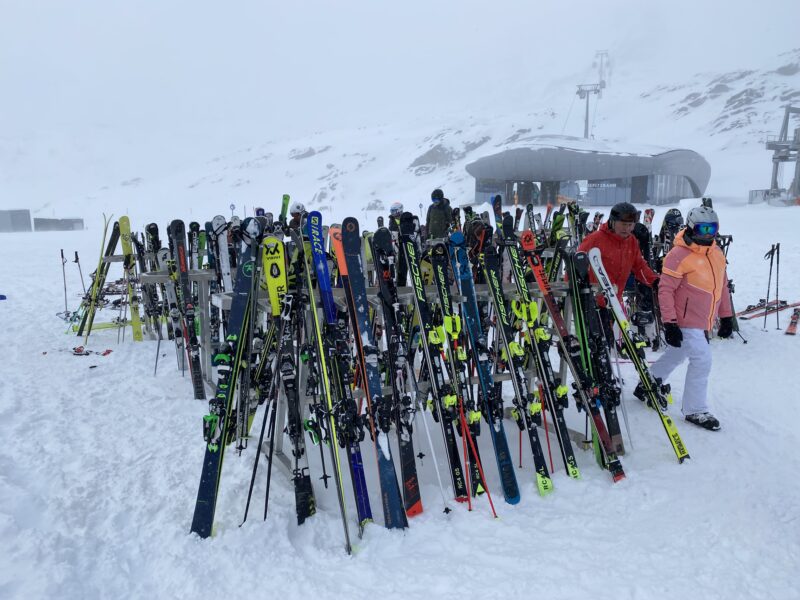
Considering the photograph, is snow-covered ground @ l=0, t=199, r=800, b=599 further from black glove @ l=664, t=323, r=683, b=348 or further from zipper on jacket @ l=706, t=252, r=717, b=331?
zipper on jacket @ l=706, t=252, r=717, b=331

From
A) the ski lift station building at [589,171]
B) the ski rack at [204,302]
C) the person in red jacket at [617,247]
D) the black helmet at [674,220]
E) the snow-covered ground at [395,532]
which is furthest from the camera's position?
the ski lift station building at [589,171]

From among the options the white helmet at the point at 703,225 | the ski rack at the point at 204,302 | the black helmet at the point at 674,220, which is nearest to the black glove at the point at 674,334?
the white helmet at the point at 703,225

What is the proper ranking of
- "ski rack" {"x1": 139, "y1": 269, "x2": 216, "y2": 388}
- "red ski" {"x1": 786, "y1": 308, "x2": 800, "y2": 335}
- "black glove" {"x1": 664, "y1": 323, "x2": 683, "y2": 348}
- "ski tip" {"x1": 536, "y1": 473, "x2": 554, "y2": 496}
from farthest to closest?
"red ski" {"x1": 786, "y1": 308, "x2": 800, "y2": 335} → "ski rack" {"x1": 139, "y1": 269, "x2": 216, "y2": 388} → "black glove" {"x1": 664, "y1": 323, "x2": 683, "y2": 348} → "ski tip" {"x1": 536, "y1": 473, "x2": 554, "y2": 496}

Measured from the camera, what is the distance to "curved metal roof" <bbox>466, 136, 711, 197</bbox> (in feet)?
107

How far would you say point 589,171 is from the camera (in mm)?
33000

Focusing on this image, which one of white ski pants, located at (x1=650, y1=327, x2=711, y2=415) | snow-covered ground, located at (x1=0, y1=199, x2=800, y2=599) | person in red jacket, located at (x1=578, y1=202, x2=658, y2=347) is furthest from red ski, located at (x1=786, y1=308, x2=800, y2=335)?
person in red jacket, located at (x1=578, y1=202, x2=658, y2=347)

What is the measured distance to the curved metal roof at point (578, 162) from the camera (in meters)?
32.5

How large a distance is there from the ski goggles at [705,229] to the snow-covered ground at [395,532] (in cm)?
173

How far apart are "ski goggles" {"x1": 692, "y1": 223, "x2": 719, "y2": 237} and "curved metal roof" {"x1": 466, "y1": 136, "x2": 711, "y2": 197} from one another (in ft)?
102

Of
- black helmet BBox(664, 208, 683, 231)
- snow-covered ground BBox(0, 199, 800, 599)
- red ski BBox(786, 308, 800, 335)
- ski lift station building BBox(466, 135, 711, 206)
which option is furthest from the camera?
ski lift station building BBox(466, 135, 711, 206)

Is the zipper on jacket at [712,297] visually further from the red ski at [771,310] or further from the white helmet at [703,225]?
the red ski at [771,310]

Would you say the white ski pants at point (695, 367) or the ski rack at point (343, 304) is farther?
the white ski pants at point (695, 367)

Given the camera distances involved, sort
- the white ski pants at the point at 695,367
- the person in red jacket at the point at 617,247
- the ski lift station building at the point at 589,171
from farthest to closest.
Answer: the ski lift station building at the point at 589,171, the person in red jacket at the point at 617,247, the white ski pants at the point at 695,367

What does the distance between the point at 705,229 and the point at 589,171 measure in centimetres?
3177
